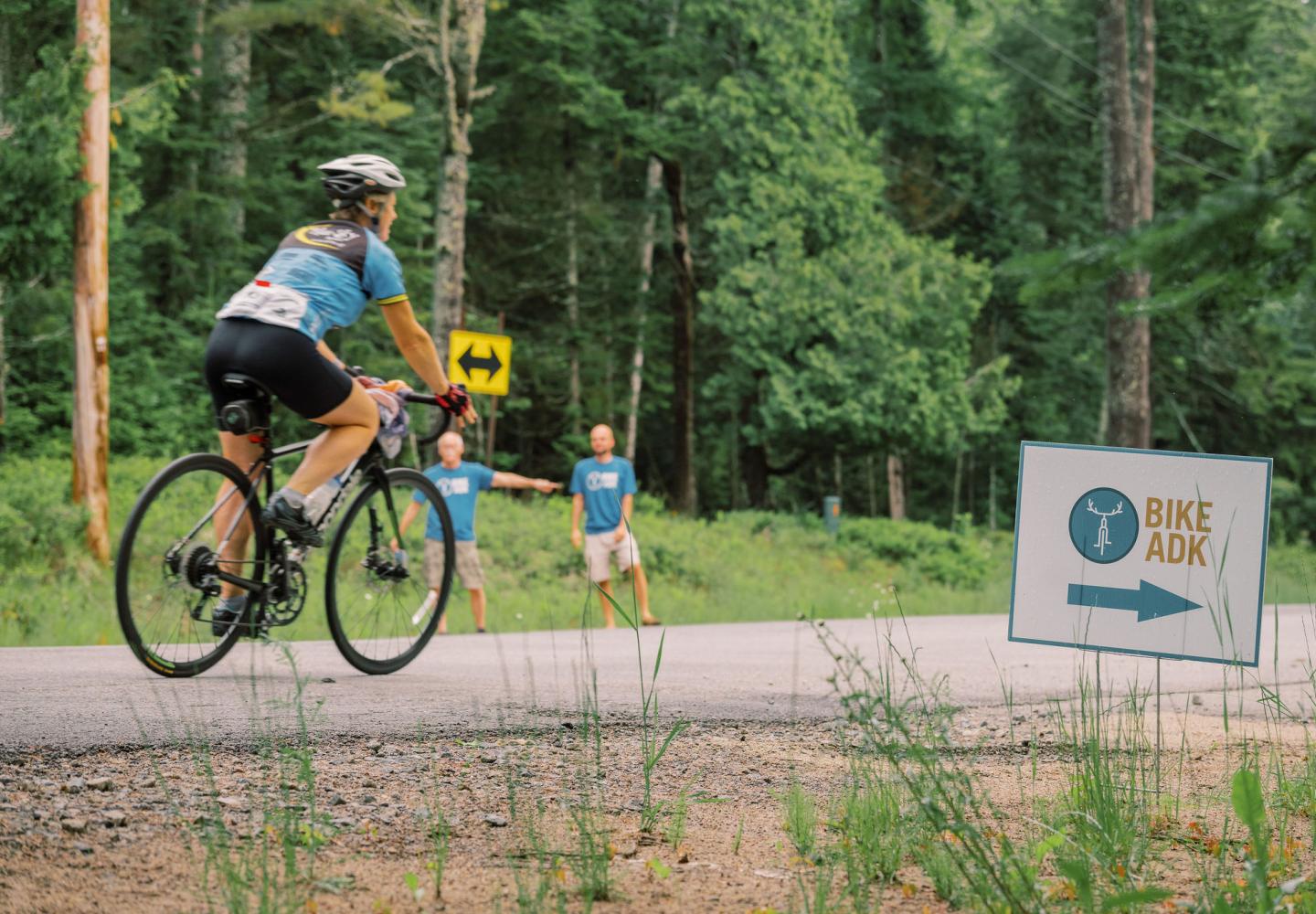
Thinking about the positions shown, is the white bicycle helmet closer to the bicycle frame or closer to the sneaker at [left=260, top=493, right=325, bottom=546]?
the bicycle frame

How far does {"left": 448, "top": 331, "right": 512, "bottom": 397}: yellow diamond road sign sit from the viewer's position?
1460 centimetres

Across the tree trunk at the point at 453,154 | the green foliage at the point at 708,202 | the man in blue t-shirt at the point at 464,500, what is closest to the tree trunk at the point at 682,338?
the green foliage at the point at 708,202

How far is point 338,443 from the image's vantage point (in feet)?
19.9

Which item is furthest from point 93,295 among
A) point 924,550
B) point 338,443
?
point 924,550

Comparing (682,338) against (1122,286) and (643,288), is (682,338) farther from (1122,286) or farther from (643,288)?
(1122,286)

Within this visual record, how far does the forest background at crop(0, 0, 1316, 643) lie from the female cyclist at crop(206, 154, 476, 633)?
4629 millimetres

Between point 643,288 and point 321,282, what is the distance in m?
27.8

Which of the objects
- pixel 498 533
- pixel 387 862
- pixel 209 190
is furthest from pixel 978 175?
pixel 387 862

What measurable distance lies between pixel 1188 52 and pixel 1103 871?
35.1m

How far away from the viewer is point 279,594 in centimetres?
605

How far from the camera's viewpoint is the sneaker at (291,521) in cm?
588

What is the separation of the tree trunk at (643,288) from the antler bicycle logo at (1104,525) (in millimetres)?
27182

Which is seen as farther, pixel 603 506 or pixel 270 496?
pixel 603 506

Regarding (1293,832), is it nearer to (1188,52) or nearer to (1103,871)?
(1103,871)
